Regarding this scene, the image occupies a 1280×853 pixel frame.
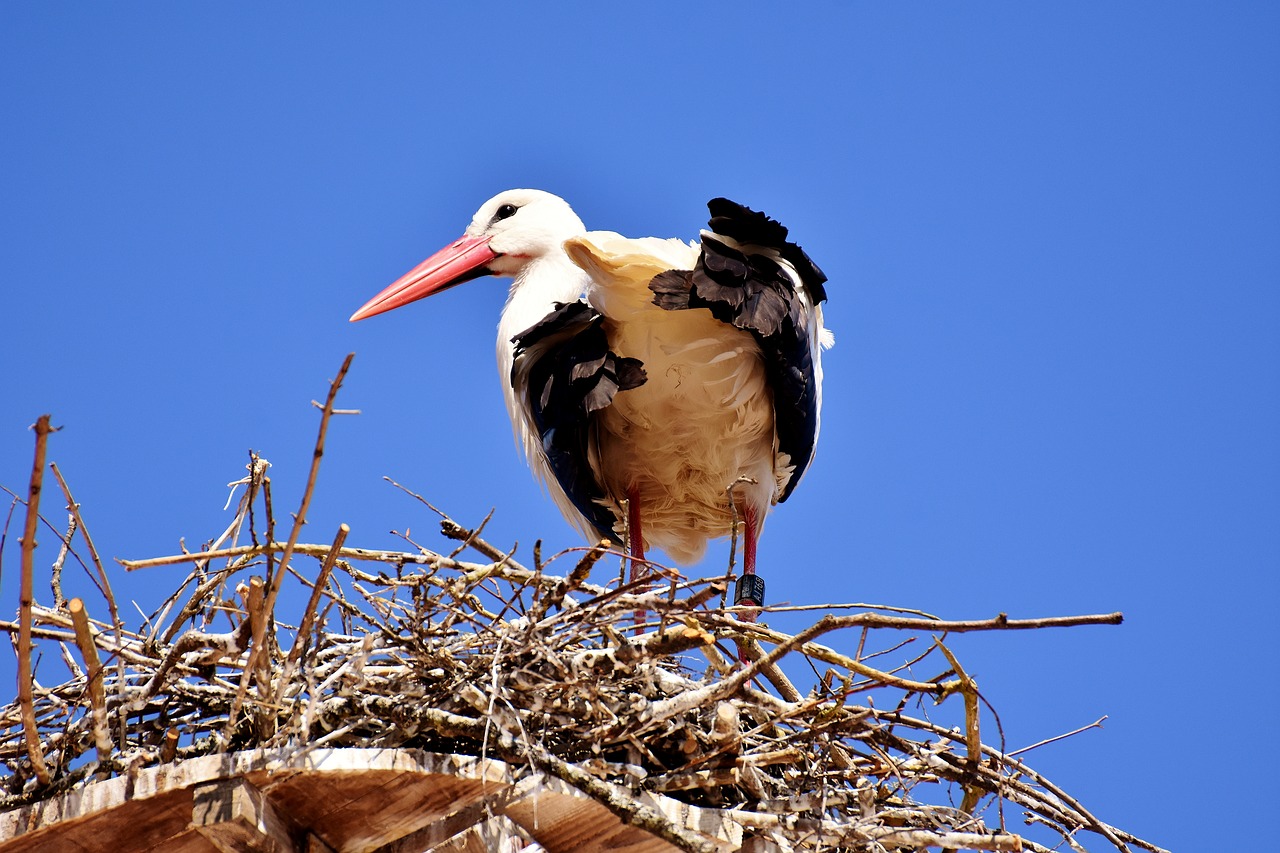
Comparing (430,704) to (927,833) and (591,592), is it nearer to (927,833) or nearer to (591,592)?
(591,592)

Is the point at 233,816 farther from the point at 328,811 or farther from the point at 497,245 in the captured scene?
the point at 497,245

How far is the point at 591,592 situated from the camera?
2807 mm

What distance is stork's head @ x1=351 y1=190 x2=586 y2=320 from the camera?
529 cm

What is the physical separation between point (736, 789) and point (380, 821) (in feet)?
2.29

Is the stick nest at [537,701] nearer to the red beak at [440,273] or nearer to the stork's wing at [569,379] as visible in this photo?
the stork's wing at [569,379]

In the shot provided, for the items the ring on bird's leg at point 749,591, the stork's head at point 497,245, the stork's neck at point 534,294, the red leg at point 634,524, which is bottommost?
the ring on bird's leg at point 749,591

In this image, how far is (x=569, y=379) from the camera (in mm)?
4141

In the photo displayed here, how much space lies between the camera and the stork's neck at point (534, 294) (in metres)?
4.88

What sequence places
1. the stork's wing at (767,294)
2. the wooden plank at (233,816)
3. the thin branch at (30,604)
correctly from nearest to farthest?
the thin branch at (30,604), the wooden plank at (233,816), the stork's wing at (767,294)

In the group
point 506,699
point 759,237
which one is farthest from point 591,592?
point 759,237

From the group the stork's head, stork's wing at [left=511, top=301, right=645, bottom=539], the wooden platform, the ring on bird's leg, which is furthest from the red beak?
the wooden platform

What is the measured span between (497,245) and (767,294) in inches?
64.1

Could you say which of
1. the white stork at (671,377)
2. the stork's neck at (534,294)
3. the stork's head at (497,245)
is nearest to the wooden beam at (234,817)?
the white stork at (671,377)

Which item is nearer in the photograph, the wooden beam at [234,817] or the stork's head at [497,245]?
the wooden beam at [234,817]
